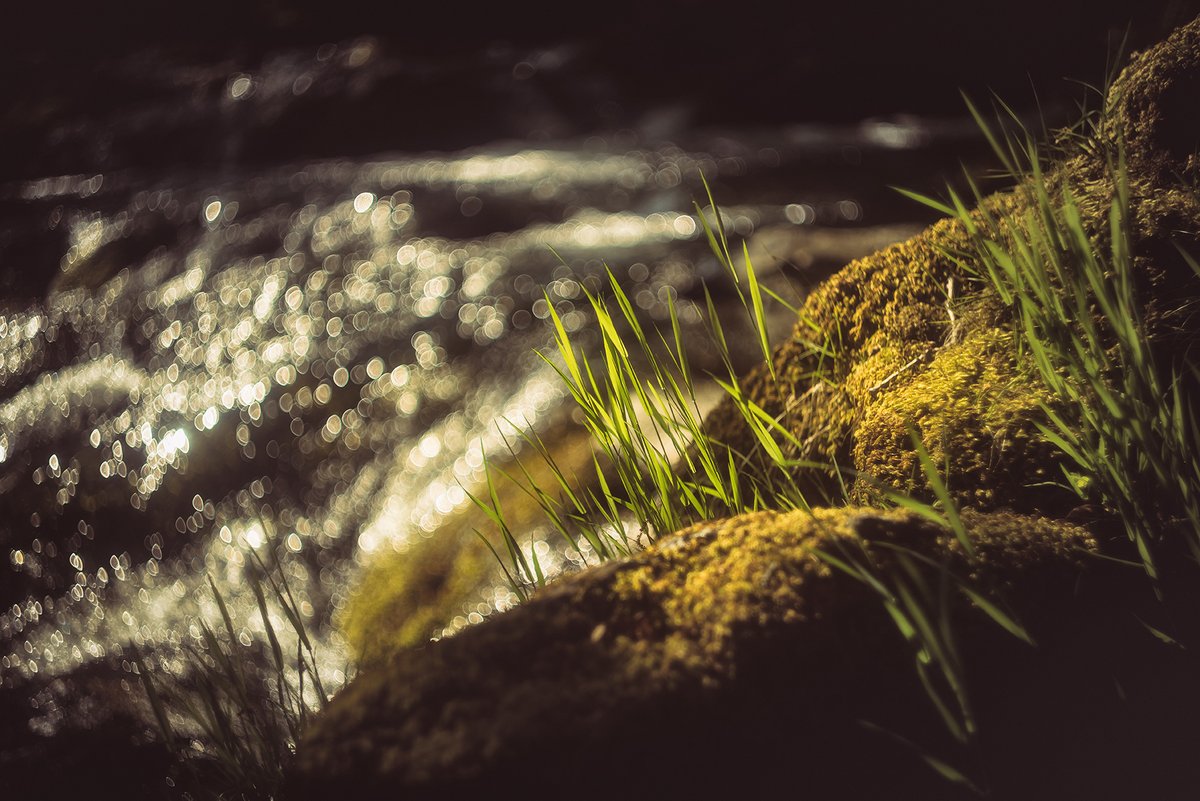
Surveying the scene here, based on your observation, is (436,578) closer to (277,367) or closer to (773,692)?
(277,367)

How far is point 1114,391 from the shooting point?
4.01ft

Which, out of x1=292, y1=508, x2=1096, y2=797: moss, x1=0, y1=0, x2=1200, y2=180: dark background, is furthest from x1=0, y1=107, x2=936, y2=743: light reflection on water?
x1=292, y1=508, x2=1096, y2=797: moss

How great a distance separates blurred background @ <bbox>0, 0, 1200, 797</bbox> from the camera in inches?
161

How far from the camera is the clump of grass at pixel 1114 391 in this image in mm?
1207

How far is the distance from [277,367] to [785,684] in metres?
4.80

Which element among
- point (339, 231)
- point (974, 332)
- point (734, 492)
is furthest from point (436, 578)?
point (339, 231)

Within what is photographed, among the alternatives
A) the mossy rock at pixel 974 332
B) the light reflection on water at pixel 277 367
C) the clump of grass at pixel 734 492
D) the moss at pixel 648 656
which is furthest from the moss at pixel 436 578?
the moss at pixel 648 656

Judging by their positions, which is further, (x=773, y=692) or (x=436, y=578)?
(x=436, y=578)

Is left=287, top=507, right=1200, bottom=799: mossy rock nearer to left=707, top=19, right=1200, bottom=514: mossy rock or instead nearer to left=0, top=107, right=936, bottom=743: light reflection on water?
left=707, top=19, right=1200, bottom=514: mossy rock

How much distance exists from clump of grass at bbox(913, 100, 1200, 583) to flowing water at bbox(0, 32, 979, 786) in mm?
2320

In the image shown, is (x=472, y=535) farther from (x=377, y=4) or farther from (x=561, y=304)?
(x=377, y=4)

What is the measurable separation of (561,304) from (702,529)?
4239mm

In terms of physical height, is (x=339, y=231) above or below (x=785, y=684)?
above

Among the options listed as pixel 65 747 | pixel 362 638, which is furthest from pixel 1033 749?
pixel 65 747
